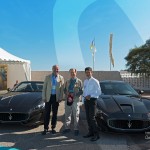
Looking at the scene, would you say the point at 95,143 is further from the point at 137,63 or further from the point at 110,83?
the point at 137,63

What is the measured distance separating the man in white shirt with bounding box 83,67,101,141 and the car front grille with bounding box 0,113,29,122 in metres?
1.61

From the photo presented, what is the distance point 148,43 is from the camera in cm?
3278

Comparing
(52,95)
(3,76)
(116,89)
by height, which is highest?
(3,76)

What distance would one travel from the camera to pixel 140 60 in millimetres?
32281

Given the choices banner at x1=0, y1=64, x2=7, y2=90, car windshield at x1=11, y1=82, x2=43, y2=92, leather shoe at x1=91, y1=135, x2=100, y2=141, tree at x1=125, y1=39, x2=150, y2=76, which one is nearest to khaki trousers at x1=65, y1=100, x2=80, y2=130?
leather shoe at x1=91, y1=135, x2=100, y2=141

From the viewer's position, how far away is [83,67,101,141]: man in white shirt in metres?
6.39

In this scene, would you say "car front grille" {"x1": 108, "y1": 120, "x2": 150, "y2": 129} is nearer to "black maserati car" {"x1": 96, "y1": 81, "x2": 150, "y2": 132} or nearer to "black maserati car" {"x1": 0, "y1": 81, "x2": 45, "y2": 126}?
"black maserati car" {"x1": 96, "y1": 81, "x2": 150, "y2": 132}

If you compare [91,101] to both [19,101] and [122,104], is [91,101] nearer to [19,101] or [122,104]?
[122,104]

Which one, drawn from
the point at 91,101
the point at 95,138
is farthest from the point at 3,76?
the point at 95,138

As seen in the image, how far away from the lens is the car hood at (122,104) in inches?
260

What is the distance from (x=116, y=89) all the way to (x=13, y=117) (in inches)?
117

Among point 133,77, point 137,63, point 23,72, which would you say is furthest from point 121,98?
point 137,63

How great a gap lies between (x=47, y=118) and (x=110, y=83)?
2499 mm

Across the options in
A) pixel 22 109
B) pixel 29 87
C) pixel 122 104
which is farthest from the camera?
pixel 29 87
